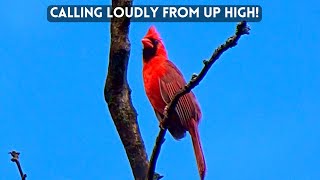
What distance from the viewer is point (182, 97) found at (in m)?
2.29

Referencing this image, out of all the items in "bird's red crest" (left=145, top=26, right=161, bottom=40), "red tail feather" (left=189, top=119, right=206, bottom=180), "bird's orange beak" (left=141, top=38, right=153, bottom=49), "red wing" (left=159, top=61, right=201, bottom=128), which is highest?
"bird's red crest" (left=145, top=26, right=161, bottom=40)

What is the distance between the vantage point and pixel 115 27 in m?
1.40

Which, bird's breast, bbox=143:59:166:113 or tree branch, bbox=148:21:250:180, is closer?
tree branch, bbox=148:21:250:180

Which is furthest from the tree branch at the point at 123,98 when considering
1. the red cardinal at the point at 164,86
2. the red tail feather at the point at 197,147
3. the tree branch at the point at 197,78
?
the red cardinal at the point at 164,86

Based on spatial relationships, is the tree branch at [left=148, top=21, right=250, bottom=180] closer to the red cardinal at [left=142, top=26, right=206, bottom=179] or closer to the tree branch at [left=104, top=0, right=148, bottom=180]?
the tree branch at [left=104, top=0, right=148, bottom=180]

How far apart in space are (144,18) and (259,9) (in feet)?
1.45

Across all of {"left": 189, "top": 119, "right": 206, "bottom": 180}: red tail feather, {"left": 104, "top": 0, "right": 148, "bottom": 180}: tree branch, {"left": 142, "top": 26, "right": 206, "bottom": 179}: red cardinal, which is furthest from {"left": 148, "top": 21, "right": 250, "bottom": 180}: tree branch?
{"left": 142, "top": 26, "right": 206, "bottom": 179}: red cardinal

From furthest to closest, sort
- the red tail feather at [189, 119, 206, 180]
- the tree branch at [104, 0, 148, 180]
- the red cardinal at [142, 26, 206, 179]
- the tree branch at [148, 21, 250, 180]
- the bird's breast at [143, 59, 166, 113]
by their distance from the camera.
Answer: the bird's breast at [143, 59, 166, 113] < the red cardinal at [142, 26, 206, 179] < the red tail feather at [189, 119, 206, 180] < the tree branch at [104, 0, 148, 180] < the tree branch at [148, 21, 250, 180]

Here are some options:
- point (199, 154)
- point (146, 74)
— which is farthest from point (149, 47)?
point (199, 154)

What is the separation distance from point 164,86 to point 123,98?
1.12 m

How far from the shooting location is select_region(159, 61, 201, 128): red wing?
7.38ft

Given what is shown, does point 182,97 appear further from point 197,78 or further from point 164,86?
point 197,78

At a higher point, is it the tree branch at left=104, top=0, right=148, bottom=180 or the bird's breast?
the bird's breast

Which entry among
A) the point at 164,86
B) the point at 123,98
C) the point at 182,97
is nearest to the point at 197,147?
the point at 182,97
